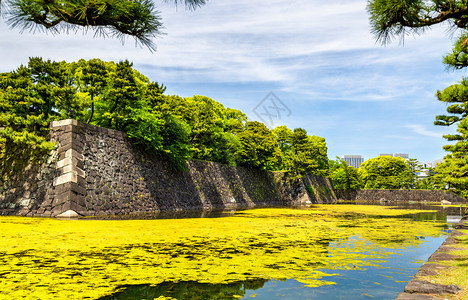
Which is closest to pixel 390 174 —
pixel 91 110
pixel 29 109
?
pixel 91 110

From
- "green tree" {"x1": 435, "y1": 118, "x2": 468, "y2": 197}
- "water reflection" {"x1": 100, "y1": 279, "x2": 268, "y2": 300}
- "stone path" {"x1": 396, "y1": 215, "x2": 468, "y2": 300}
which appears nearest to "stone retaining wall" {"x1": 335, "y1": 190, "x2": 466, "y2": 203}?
"green tree" {"x1": 435, "y1": 118, "x2": 468, "y2": 197}

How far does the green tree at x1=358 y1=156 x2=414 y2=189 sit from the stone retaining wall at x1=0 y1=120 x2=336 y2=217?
36937mm

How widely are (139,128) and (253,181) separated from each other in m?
13.7

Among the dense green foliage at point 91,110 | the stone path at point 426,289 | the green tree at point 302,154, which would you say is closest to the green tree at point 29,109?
the dense green foliage at point 91,110

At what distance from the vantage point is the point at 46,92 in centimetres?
1138

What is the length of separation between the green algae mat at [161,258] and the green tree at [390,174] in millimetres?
44092

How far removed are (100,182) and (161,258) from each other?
788cm

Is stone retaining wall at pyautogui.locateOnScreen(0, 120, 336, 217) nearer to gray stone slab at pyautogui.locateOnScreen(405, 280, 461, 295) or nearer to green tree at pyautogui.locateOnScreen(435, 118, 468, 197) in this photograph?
gray stone slab at pyautogui.locateOnScreen(405, 280, 461, 295)

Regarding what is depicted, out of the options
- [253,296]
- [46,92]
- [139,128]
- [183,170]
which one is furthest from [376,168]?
[253,296]

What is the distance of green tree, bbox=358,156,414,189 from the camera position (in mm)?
46312

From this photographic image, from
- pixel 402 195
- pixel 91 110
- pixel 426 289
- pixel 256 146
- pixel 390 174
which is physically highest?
pixel 91 110

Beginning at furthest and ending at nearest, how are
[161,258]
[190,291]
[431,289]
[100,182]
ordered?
[100,182] < [161,258] < [190,291] < [431,289]

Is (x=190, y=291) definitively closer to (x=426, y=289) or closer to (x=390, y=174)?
(x=426, y=289)

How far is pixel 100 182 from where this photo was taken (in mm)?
11406
